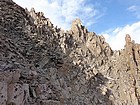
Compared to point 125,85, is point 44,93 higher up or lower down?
lower down

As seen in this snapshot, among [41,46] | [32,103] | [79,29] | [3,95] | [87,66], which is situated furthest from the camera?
[79,29]

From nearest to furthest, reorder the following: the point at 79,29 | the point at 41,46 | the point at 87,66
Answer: the point at 41,46
the point at 87,66
the point at 79,29

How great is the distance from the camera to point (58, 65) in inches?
1256

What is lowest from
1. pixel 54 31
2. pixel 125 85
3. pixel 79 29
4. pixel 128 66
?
pixel 125 85

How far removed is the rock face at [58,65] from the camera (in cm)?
1845

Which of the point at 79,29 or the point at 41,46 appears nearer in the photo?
the point at 41,46

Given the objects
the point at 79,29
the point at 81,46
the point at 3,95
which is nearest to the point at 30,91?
the point at 3,95

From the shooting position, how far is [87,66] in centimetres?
4641

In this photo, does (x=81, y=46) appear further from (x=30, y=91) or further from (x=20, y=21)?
(x=30, y=91)

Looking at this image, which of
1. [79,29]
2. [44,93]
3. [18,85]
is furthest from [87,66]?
[18,85]

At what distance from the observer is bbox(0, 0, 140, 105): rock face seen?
60.5 ft

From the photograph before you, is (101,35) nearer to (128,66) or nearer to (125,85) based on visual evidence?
(128,66)

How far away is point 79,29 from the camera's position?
2318 inches

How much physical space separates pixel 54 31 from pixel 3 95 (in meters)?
32.4
